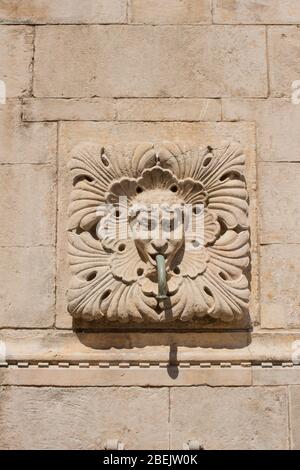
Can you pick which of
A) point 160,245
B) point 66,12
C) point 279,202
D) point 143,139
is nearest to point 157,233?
point 160,245

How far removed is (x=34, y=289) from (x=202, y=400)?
100 cm

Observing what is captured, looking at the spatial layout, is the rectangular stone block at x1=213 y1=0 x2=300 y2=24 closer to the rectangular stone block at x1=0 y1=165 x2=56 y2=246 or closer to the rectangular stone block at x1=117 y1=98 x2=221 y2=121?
the rectangular stone block at x1=117 y1=98 x2=221 y2=121

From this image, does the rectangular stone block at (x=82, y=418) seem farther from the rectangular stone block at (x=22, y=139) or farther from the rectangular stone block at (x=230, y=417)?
the rectangular stone block at (x=22, y=139)

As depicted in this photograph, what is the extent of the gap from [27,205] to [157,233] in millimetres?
705

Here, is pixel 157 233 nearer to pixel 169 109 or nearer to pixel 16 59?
pixel 169 109

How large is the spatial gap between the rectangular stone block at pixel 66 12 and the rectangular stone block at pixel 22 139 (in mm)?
501

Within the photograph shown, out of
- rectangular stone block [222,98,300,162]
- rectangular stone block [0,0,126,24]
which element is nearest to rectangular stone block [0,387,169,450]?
rectangular stone block [222,98,300,162]

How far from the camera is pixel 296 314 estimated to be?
13.5 feet

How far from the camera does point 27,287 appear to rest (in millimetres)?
4152

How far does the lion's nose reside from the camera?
13.3ft

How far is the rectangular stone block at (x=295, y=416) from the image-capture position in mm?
3965

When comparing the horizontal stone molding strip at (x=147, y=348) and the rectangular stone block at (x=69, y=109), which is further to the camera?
the rectangular stone block at (x=69, y=109)

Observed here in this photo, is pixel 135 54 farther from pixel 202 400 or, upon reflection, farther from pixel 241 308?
pixel 202 400

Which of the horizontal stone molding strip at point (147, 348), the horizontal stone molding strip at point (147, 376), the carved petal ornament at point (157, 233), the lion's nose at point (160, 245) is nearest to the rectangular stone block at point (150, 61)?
the carved petal ornament at point (157, 233)
